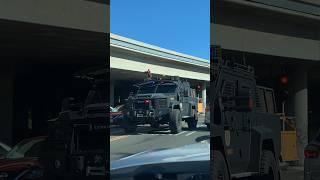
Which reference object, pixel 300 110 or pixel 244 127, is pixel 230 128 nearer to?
pixel 244 127

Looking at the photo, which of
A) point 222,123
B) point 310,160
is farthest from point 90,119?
point 310,160

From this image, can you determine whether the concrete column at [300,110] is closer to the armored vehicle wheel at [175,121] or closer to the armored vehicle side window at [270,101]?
the armored vehicle side window at [270,101]

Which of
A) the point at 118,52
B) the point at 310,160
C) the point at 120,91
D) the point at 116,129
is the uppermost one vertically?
the point at 118,52

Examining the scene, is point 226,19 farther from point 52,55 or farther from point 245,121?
point 52,55

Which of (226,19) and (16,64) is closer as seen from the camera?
(16,64)

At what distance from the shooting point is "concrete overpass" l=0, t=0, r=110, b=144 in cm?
450

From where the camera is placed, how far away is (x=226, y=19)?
238 inches

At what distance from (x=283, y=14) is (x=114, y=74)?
129 inches

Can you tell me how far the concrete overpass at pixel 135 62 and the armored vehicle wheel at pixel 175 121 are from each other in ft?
1.13

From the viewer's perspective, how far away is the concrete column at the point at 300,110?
7176 mm

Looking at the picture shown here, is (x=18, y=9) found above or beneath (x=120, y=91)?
above

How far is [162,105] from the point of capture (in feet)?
15.6

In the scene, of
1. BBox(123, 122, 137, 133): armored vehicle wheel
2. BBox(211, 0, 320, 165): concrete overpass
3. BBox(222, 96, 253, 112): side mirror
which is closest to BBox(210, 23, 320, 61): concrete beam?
BBox(211, 0, 320, 165): concrete overpass

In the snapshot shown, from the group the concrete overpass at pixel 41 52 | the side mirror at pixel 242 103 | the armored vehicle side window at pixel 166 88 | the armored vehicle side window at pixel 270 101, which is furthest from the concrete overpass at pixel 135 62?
the armored vehicle side window at pixel 270 101
